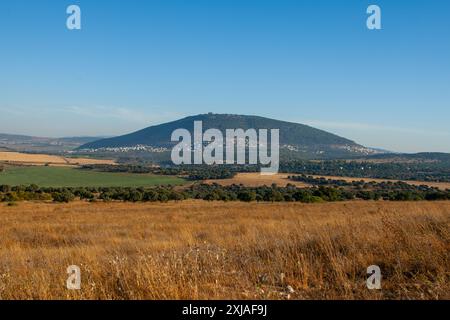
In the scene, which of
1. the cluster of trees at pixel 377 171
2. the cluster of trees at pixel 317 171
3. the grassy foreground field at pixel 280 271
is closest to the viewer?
the grassy foreground field at pixel 280 271

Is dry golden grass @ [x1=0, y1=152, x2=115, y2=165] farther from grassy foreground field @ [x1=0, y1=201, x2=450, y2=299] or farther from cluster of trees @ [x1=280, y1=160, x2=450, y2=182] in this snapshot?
grassy foreground field @ [x1=0, y1=201, x2=450, y2=299]

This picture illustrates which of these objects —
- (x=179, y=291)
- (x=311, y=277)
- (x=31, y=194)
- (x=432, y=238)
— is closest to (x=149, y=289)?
(x=179, y=291)

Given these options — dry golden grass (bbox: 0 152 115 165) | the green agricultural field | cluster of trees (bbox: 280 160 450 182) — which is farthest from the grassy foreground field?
A: dry golden grass (bbox: 0 152 115 165)

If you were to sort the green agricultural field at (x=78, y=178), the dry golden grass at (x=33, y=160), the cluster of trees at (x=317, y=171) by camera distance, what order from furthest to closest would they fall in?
the dry golden grass at (x=33, y=160), the cluster of trees at (x=317, y=171), the green agricultural field at (x=78, y=178)

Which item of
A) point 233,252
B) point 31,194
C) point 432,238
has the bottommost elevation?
point 31,194

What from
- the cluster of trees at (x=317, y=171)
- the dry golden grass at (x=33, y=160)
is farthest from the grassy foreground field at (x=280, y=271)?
the dry golden grass at (x=33, y=160)

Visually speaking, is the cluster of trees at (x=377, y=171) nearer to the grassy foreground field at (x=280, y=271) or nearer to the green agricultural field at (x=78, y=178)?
the green agricultural field at (x=78, y=178)

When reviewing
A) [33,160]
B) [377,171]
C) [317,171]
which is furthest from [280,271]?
[33,160]

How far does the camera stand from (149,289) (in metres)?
5.05

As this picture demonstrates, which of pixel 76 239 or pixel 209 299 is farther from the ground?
pixel 209 299
